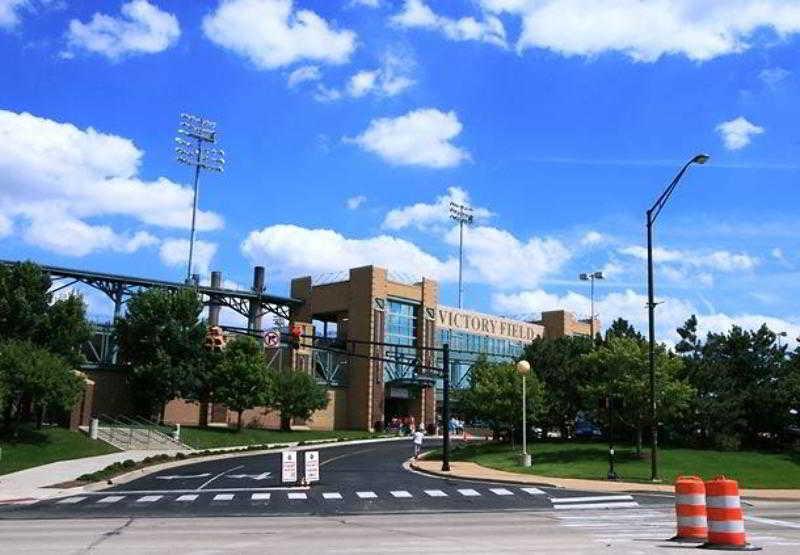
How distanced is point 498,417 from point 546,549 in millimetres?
33091

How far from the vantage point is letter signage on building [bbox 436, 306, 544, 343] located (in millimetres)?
90688

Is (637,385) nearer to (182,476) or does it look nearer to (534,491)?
(534,491)

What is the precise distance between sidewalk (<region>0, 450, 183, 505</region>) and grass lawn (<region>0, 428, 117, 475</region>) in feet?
2.86

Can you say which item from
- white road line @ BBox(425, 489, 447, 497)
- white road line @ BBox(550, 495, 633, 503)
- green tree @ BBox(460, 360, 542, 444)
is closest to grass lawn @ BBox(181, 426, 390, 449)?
green tree @ BBox(460, 360, 542, 444)

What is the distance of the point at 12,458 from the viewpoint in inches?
1581

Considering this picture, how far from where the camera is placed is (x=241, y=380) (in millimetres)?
61094

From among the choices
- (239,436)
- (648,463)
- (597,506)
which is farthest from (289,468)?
(239,436)

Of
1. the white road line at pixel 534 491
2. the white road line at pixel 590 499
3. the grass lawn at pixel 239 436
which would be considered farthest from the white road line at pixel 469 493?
the grass lawn at pixel 239 436

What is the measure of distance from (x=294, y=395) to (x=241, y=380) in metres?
6.71

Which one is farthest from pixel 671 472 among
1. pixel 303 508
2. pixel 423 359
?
pixel 423 359

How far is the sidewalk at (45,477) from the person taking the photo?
26.3 metres

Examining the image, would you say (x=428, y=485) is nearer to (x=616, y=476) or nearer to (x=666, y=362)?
(x=616, y=476)

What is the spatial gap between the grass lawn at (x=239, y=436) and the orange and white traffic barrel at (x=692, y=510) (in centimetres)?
4302

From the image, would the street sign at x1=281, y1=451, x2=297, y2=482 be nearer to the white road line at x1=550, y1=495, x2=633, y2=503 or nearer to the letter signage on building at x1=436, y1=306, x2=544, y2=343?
the white road line at x1=550, y1=495, x2=633, y2=503
